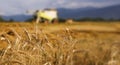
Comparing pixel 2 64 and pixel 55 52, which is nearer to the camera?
pixel 2 64

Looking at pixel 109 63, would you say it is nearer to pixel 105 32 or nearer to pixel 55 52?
pixel 55 52

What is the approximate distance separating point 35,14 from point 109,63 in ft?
61.6

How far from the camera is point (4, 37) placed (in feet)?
22.9

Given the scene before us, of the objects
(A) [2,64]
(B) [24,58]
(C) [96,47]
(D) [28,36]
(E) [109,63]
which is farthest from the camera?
(C) [96,47]

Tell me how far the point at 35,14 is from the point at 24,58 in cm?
2002

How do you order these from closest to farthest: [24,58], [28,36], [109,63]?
[24,58], [28,36], [109,63]

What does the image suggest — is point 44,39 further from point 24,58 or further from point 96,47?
point 96,47

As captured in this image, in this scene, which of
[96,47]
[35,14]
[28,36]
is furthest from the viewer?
[35,14]

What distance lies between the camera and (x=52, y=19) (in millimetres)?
26641

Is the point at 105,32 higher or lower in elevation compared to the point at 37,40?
lower

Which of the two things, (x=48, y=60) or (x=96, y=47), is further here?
(x=96, y=47)

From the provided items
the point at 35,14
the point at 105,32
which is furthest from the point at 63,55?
the point at 35,14

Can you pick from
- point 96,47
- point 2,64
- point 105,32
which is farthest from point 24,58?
point 105,32

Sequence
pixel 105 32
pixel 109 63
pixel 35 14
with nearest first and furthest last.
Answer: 1. pixel 109 63
2. pixel 105 32
3. pixel 35 14
